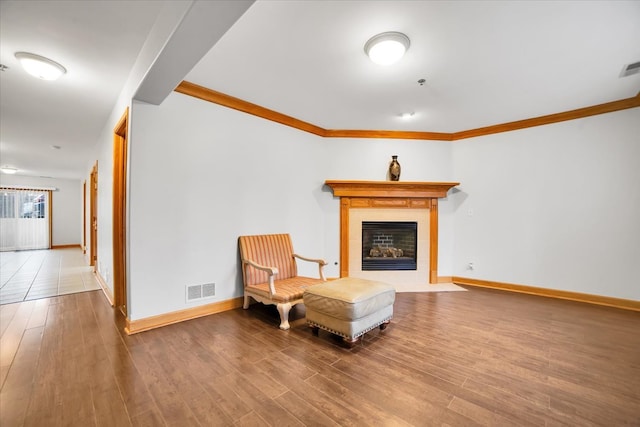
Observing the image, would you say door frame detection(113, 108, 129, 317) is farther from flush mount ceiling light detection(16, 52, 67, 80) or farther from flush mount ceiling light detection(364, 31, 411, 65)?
flush mount ceiling light detection(364, 31, 411, 65)

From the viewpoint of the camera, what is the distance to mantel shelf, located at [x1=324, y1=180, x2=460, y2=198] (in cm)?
429

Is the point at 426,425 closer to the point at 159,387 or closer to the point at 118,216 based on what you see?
the point at 159,387

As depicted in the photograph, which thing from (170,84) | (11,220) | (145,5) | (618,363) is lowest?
(618,363)

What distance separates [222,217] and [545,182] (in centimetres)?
462

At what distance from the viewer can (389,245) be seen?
4.61 meters

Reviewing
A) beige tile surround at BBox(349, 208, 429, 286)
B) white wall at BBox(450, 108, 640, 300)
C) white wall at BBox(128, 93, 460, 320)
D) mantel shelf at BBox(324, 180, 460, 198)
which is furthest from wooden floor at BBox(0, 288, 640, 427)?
mantel shelf at BBox(324, 180, 460, 198)

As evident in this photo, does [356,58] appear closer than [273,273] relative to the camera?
Yes

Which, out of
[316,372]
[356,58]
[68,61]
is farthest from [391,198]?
[68,61]

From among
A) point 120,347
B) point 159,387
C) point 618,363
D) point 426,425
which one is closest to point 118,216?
point 120,347

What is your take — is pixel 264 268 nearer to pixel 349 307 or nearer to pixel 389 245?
pixel 349 307

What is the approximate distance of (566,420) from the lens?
56.7 inches

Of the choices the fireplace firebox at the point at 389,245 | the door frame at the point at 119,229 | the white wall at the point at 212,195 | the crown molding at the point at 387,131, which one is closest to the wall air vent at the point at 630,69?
the crown molding at the point at 387,131

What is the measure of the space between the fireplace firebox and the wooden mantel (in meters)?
0.29

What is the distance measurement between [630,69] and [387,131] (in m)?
2.73
